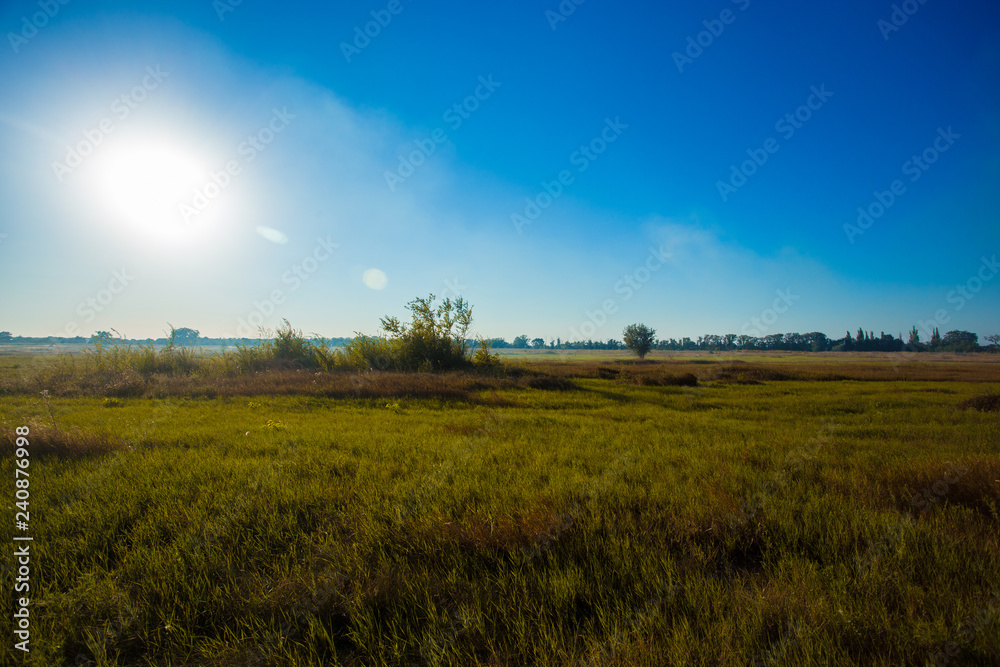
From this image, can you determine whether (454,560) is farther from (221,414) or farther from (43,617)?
(221,414)

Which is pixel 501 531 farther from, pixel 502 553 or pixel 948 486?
pixel 948 486

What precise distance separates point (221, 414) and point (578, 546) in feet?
38.1

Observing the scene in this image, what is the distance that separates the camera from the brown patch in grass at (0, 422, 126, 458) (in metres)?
6.04

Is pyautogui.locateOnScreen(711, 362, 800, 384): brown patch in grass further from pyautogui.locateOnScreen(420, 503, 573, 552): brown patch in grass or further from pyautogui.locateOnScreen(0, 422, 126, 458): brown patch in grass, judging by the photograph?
pyautogui.locateOnScreen(0, 422, 126, 458): brown patch in grass

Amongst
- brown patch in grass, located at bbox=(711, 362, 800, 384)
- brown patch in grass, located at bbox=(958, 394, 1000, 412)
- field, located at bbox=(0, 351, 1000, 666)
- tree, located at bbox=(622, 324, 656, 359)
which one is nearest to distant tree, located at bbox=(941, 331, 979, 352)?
tree, located at bbox=(622, 324, 656, 359)

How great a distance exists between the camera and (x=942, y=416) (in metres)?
11.9

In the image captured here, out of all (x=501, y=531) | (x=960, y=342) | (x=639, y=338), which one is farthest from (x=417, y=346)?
(x=960, y=342)

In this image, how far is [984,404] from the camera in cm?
1329

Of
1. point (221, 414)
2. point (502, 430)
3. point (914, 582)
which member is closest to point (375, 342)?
point (221, 414)

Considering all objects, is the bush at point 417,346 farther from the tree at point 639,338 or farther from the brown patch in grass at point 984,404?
the tree at point 639,338

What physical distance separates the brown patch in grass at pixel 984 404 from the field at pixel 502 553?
32.8 ft

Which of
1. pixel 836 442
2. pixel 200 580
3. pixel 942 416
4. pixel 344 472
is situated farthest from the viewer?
pixel 942 416

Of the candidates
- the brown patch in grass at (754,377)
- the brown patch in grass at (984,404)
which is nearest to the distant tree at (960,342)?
the brown patch in grass at (754,377)

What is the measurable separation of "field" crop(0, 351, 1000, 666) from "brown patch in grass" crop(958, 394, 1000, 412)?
1001cm
